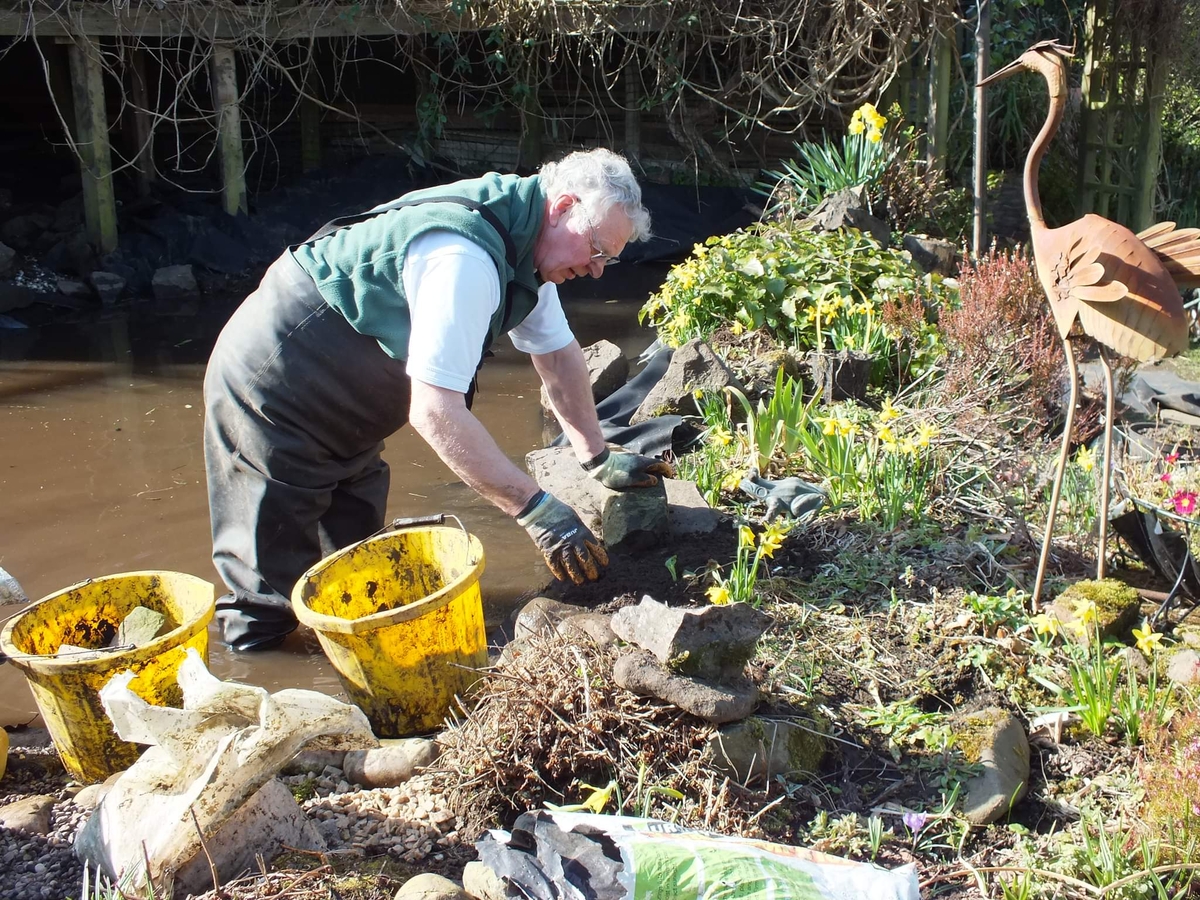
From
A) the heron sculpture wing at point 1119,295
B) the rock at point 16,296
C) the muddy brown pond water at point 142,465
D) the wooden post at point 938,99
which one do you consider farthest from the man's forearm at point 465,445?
the rock at point 16,296

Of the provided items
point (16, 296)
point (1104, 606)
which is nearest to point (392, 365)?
point (1104, 606)

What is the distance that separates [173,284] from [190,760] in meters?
7.29

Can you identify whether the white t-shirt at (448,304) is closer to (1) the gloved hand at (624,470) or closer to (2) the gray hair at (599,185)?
(2) the gray hair at (599,185)

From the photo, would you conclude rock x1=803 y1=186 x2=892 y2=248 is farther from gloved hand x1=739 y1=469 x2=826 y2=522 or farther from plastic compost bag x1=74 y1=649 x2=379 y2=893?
plastic compost bag x1=74 y1=649 x2=379 y2=893

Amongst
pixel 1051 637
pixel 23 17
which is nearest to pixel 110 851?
pixel 1051 637

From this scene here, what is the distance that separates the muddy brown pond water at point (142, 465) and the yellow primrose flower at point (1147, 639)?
82.5 inches

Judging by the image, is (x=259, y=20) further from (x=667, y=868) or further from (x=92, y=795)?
(x=667, y=868)

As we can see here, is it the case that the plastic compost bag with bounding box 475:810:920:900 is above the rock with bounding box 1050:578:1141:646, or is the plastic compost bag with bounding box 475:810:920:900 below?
below

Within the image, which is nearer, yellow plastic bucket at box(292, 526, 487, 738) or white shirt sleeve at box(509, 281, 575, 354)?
yellow plastic bucket at box(292, 526, 487, 738)

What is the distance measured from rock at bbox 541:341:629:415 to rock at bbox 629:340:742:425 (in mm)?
685

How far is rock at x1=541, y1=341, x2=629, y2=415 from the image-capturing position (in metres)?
5.55

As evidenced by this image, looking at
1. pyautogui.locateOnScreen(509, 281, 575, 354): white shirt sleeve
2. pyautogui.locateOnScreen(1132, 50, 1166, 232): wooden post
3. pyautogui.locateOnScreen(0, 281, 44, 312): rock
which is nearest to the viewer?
pyautogui.locateOnScreen(509, 281, 575, 354): white shirt sleeve

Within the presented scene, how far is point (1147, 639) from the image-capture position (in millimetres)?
2664

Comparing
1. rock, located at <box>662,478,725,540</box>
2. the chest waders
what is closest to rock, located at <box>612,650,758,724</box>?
the chest waders
